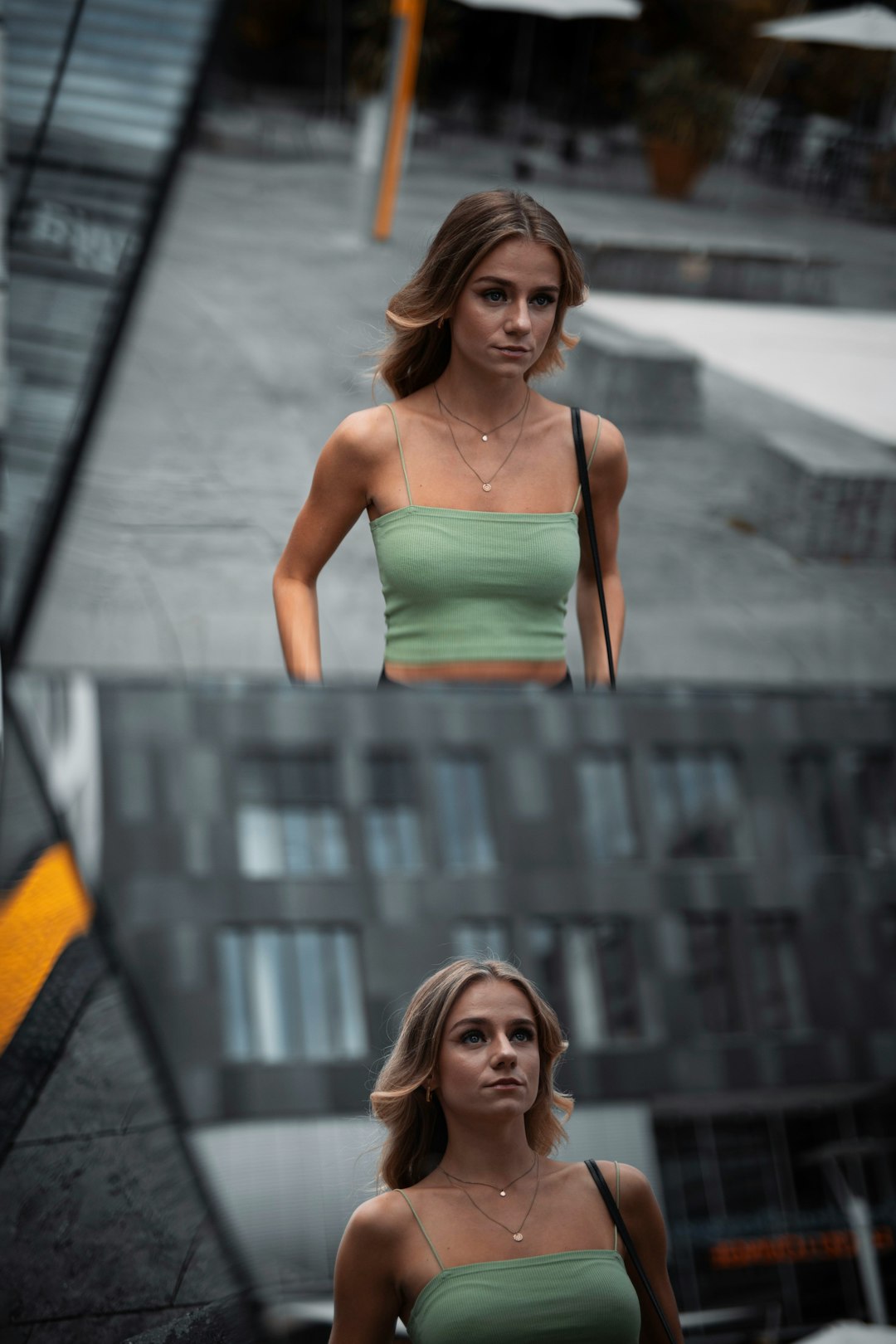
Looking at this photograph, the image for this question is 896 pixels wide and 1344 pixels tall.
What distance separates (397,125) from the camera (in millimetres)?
10570

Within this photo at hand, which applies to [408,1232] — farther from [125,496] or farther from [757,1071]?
[125,496]

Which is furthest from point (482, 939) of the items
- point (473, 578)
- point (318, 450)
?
point (318, 450)

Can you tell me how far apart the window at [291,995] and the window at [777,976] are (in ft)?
2.38

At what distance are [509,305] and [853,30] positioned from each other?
915cm

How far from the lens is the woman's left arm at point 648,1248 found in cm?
241

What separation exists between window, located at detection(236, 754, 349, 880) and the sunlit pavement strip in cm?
673

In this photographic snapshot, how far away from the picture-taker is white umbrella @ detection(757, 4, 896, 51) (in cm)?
998

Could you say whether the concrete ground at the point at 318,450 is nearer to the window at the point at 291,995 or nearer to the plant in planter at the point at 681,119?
the plant in planter at the point at 681,119

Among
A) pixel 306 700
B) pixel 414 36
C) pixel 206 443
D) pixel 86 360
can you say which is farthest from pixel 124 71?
pixel 306 700

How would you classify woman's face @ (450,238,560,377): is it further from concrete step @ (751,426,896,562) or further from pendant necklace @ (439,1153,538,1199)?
concrete step @ (751,426,896,562)

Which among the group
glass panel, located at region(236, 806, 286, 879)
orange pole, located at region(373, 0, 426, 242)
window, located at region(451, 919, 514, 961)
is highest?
orange pole, located at region(373, 0, 426, 242)

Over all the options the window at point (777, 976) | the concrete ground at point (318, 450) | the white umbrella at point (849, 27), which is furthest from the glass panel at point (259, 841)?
the white umbrella at point (849, 27)

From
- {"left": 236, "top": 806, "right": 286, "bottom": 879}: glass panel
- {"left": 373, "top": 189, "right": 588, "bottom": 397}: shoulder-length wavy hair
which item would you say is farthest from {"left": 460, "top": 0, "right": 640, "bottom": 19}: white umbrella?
{"left": 236, "top": 806, "right": 286, "bottom": 879}: glass panel

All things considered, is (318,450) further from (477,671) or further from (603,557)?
(477,671)
